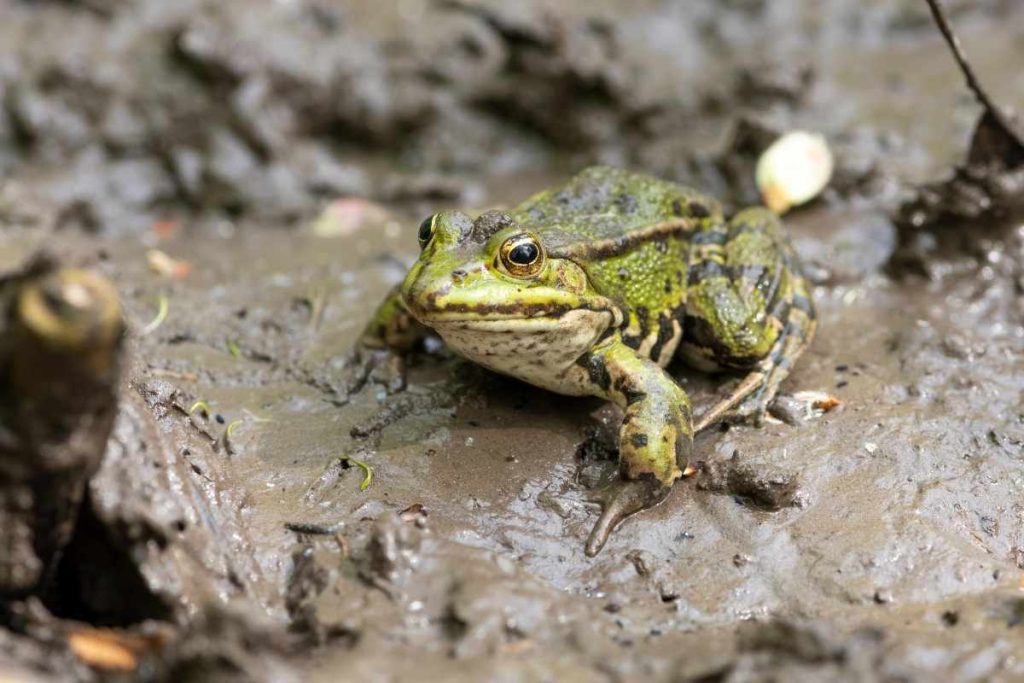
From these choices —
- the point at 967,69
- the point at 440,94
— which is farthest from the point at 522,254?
the point at 440,94

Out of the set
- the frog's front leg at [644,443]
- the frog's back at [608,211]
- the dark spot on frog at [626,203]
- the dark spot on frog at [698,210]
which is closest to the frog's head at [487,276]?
the frog's back at [608,211]

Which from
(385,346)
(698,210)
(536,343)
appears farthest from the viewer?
(698,210)

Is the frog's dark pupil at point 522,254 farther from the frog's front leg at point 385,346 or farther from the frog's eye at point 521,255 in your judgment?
the frog's front leg at point 385,346

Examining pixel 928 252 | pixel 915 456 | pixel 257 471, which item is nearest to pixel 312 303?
pixel 257 471

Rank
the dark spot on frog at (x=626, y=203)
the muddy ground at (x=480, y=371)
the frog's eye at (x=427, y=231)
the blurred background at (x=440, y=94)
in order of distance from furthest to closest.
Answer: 1. the blurred background at (x=440, y=94)
2. the dark spot on frog at (x=626, y=203)
3. the frog's eye at (x=427, y=231)
4. the muddy ground at (x=480, y=371)

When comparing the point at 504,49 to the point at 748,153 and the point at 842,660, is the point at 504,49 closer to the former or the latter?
the point at 748,153

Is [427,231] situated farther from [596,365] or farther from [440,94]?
[440,94]

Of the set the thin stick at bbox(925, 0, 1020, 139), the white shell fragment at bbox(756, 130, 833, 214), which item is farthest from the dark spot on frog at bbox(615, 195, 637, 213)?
the thin stick at bbox(925, 0, 1020, 139)
